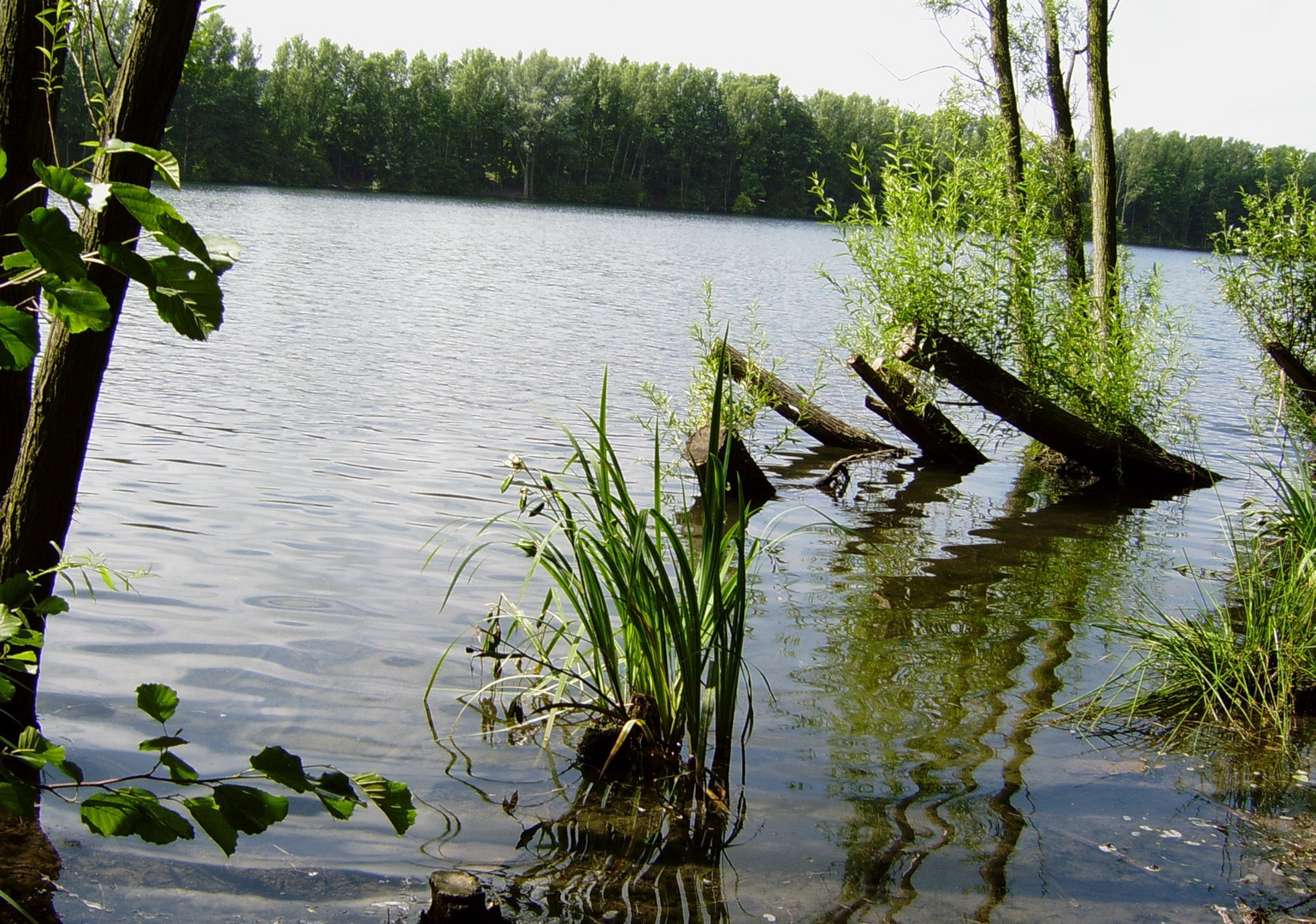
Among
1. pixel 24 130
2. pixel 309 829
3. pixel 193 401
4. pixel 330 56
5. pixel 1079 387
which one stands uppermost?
pixel 330 56

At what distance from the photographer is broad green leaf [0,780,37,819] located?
51.9 inches

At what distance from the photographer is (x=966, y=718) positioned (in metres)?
4.77

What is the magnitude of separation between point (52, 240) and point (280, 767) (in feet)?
2.42

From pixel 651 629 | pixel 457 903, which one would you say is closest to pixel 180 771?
pixel 457 903

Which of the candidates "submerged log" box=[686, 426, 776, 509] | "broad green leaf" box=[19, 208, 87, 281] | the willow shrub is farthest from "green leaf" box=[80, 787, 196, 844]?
the willow shrub

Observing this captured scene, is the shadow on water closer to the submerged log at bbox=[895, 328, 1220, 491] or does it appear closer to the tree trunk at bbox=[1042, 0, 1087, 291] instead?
the submerged log at bbox=[895, 328, 1220, 491]

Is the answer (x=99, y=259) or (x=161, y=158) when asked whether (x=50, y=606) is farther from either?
(x=161, y=158)

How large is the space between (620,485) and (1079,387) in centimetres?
803

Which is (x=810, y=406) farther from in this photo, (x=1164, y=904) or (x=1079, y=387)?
(x=1164, y=904)

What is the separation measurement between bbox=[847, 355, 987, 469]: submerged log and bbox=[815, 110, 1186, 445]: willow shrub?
0.24 meters

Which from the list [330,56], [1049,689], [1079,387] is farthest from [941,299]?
[330,56]

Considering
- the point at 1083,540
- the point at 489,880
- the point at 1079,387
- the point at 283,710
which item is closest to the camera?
the point at 489,880

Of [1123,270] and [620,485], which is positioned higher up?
[1123,270]

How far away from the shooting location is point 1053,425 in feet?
34.2
